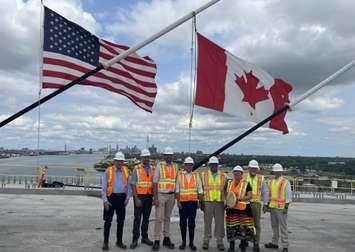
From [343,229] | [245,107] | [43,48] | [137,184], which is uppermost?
[43,48]

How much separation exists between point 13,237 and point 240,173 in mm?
5066

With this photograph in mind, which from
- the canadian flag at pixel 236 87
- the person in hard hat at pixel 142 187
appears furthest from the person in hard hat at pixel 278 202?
the person in hard hat at pixel 142 187

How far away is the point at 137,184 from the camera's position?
10516mm

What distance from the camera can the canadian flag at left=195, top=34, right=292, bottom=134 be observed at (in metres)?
11.0

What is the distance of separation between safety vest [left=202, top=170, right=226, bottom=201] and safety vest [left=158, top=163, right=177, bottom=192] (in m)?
0.65

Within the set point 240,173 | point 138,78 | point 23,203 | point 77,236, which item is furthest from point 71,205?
point 240,173

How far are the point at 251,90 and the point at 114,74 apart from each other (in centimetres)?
305

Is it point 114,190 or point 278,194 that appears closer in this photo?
point 114,190

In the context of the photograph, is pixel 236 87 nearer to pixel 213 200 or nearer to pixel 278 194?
pixel 278 194

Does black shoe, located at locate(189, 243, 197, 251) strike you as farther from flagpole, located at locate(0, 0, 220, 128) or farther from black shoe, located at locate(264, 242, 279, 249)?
flagpole, located at locate(0, 0, 220, 128)

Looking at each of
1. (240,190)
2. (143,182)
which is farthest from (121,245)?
(240,190)

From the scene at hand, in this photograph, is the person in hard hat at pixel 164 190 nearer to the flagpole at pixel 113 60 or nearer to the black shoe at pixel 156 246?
the black shoe at pixel 156 246

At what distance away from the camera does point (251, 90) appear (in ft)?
38.2

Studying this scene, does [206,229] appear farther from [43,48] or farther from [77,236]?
[43,48]
